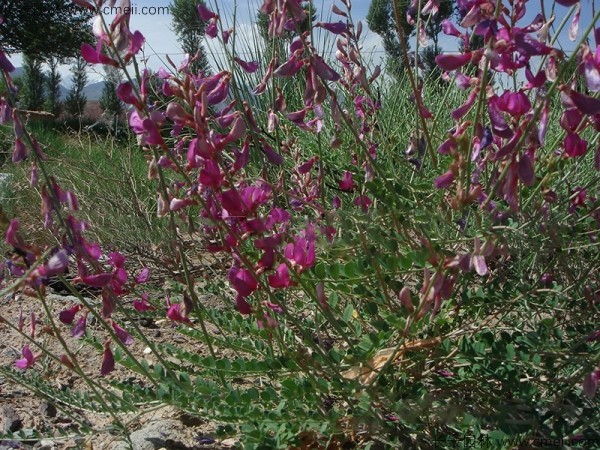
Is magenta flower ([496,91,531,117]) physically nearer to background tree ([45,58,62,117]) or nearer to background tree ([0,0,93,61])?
background tree ([0,0,93,61])

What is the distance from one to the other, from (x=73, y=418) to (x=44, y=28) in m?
19.8

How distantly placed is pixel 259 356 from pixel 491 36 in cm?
105

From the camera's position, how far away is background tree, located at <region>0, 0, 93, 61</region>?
18297mm

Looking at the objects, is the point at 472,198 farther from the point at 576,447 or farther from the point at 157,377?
the point at 157,377

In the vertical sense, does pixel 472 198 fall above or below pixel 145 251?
above

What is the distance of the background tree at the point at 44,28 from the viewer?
1830 cm

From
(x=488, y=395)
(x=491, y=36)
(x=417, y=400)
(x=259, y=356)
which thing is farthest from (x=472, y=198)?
(x=259, y=356)

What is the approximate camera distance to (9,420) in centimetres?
182

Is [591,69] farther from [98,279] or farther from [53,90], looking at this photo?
[53,90]

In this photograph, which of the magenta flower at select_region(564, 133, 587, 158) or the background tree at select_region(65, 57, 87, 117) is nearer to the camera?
the magenta flower at select_region(564, 133, 587, 158)

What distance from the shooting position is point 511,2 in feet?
3.55

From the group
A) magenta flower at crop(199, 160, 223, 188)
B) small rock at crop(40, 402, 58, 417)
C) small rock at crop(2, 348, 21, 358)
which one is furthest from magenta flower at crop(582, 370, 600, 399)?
small rock at crop(2, 348, 21, 358)

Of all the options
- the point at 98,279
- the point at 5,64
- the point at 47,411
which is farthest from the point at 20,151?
the point at 47,411

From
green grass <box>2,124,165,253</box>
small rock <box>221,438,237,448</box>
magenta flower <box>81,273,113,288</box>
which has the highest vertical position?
magenta flower <box>81,273,113,288</box>
